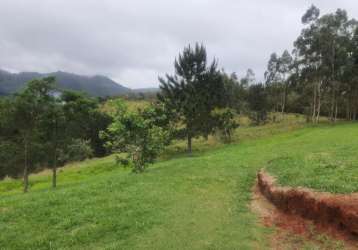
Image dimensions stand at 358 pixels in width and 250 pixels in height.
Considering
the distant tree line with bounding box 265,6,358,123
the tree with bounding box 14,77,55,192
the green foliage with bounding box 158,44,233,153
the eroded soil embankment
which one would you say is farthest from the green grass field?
the distant tree line with bounding box 265,6,358,123

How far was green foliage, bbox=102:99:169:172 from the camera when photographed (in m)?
16.7

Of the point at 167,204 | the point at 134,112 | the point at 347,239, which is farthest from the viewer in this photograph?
the point at 134,112

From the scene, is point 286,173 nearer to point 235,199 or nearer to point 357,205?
point 235,199

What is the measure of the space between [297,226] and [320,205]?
75 centimetres

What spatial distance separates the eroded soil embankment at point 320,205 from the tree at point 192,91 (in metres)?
23.4

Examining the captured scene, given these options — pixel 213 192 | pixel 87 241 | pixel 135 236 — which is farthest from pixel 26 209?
pixel 213 192

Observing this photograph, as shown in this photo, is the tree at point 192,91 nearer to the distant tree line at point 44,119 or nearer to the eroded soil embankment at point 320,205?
the distant tree line at point 44,119

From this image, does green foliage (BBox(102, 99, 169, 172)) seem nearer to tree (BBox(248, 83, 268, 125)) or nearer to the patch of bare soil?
the patch of bare soil

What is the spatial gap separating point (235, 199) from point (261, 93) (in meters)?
48.9

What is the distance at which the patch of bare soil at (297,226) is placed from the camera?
22.7 ft

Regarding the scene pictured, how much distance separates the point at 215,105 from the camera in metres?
34.9

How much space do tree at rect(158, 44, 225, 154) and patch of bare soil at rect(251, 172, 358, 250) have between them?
23152mm

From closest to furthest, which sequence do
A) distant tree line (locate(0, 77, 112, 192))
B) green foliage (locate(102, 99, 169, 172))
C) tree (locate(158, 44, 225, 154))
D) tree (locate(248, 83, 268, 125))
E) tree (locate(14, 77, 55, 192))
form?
green foliage (locate(102, 99, 169, 172)), tree (locate(14, 77, 55, 192)), distant tree line (locate(0, 77, 112, 192)), tree (locate(158, 44, 225, 154)), tree (locate(248, 83, 268, 125))

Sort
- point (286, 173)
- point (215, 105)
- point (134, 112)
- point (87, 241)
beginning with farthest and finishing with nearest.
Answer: point (215, 105) → point (134, 112) → point (286, 173) → point (87, 241)
